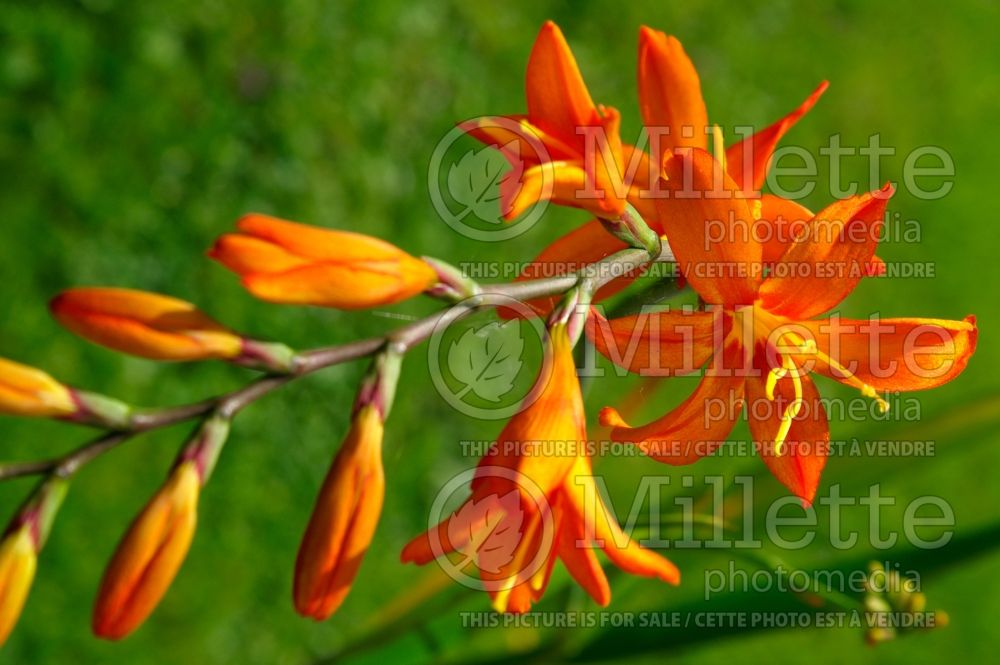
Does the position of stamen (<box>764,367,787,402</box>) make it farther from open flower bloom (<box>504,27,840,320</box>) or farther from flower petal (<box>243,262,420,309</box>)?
flower petal (<box>243,262,420,309</box>)

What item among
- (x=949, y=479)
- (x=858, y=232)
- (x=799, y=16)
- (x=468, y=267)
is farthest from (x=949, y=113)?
(x=858, y=232)

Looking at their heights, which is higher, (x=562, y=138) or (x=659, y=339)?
(x=562, y=138)

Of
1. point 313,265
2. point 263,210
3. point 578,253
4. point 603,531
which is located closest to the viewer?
point 313,265

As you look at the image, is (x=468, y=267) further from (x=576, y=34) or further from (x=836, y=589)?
(x=836, y=589)

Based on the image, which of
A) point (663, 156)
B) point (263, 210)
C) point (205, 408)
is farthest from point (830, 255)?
point (263, 210)

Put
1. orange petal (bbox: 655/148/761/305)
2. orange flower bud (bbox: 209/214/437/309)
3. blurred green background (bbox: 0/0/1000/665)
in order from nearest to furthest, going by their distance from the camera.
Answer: orange flower bud (bbox: 209/214/437/309)
orange petal (bbox: 655/148/761/305)
blurred green background (bbox: 0/0/1000/665)

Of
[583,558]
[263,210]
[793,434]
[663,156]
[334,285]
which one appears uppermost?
[263,210]

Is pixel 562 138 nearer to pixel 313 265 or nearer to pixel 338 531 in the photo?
pixel 313 265

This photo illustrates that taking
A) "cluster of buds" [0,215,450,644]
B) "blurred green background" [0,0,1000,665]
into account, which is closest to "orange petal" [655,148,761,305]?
"cluster of buds" [0,215,450,644]
